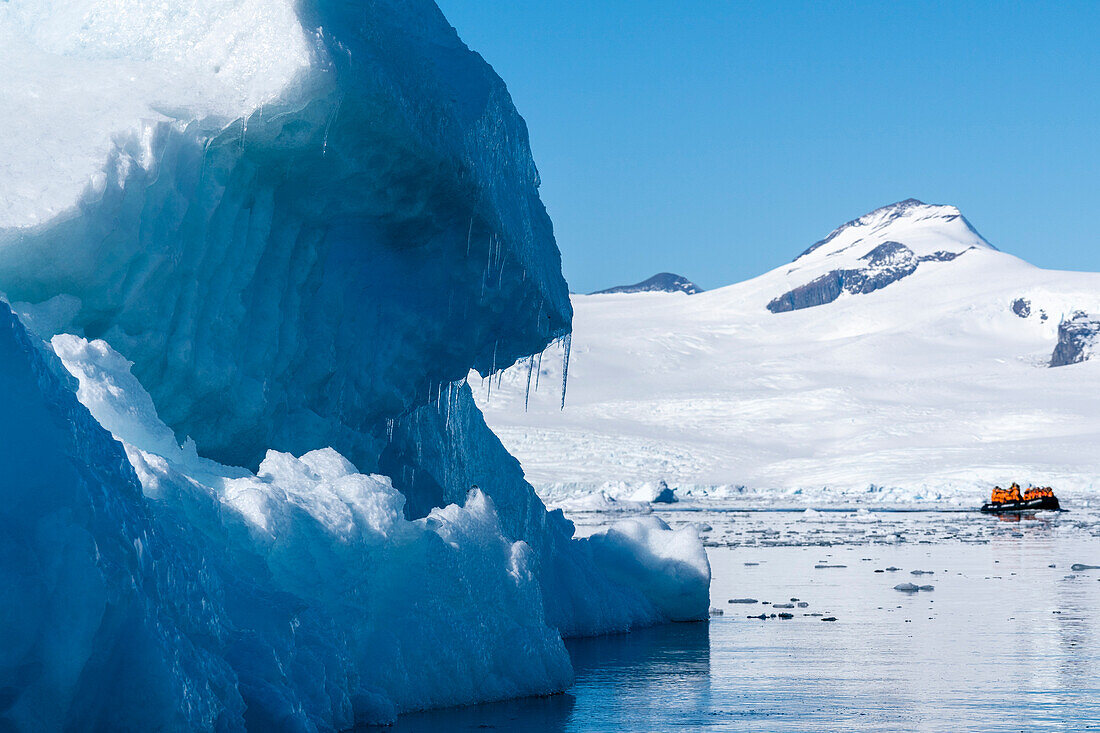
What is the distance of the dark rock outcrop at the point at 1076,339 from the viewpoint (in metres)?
73.4

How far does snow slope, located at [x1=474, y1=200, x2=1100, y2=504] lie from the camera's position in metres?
51.8

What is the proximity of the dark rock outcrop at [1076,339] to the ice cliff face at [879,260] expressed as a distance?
101 feet

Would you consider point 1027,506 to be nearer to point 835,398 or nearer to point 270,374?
point 835,398

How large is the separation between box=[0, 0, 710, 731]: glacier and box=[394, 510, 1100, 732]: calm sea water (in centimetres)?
72

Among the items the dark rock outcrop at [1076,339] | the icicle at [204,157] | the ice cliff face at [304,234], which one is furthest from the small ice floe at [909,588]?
the dark rock outcrop at [1076,339]

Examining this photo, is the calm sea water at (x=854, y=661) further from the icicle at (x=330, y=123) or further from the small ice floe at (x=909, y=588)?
the icicle at (x=330, y=123)

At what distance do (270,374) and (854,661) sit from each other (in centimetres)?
498

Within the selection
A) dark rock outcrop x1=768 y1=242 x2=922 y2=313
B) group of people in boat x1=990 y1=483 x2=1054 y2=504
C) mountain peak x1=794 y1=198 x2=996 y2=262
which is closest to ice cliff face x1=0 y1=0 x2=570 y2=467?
group of people in boat x1=990 y1=483 x2=1054 y2=504

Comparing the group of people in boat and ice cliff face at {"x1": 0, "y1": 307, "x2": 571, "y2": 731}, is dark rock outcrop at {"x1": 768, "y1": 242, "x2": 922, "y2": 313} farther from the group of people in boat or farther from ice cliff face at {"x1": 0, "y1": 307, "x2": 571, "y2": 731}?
ice cliff face at {"x1": 0, "y1": 307, "x2": 571, "y2": 731}

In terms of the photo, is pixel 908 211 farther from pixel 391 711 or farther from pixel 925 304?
pixel 391 711

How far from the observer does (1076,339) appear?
7444 cm

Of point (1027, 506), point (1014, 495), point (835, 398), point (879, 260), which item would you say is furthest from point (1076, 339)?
point (879, 260)

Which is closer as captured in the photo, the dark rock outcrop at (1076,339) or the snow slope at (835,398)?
the snow slope at (835,398)

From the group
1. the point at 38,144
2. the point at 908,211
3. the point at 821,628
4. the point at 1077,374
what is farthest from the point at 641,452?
the point at 908,211
